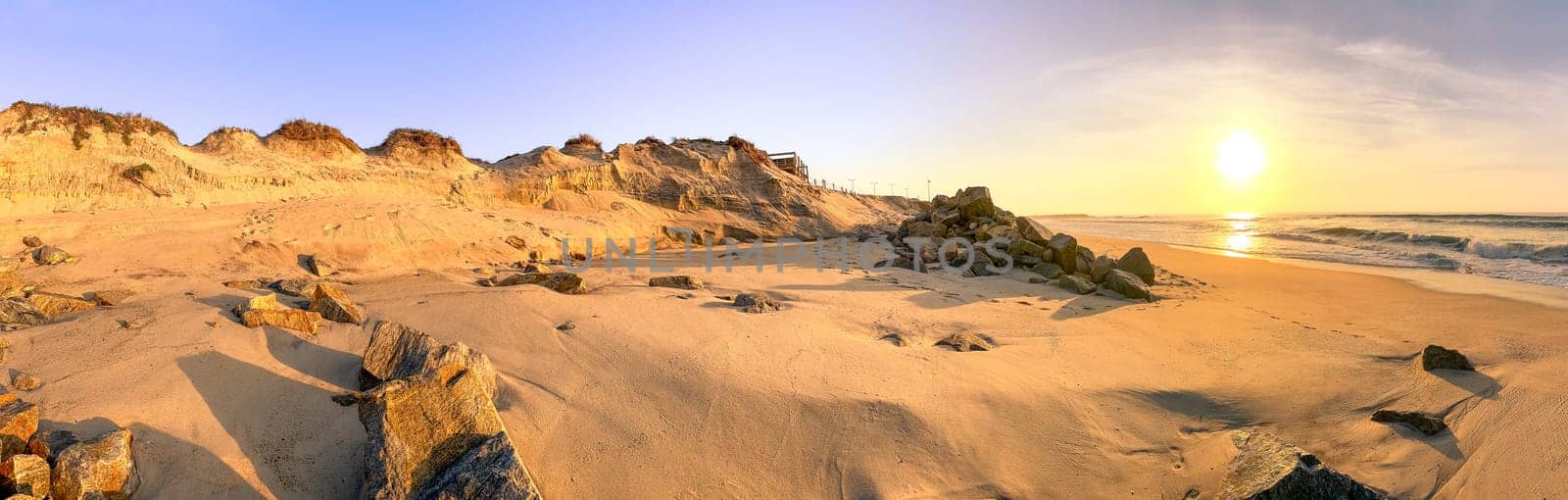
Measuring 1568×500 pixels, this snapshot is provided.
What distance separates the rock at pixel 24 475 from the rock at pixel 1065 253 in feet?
30.4

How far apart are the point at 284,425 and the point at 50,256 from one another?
5.45m

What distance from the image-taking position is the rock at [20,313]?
384 centimetres

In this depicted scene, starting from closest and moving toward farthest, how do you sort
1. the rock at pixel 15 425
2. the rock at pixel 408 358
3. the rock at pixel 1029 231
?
1. the rock at pixel 15 425
2. the rock at pixel 408 358
3. the rock at pixel 1029 231

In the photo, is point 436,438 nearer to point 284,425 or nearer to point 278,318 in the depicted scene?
point 284,425

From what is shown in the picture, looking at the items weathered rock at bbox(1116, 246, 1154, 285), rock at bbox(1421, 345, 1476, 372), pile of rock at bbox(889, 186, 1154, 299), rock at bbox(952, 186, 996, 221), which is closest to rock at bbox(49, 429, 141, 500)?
rock at bbox(1421, 345, 1476, 372)

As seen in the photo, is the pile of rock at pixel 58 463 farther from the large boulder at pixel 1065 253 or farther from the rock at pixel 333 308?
the large boulder at pixel 1065 253

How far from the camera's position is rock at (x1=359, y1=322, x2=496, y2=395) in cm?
322

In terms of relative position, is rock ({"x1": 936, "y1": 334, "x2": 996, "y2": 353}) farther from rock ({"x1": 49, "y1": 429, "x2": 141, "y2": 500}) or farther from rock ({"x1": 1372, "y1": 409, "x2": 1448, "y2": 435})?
rock ({"x1": 49, "y1": 429, "x2": 141, "y2": 500})

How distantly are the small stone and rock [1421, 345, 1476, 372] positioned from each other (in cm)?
480

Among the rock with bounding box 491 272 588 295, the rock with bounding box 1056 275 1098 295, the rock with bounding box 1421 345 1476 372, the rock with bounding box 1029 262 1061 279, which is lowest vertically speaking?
the rock with bounding box 1421 345 1476 372

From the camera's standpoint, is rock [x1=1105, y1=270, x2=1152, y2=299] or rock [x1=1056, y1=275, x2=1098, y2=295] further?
rock [x1=1056, y1=275, x2=1098, y2=295]

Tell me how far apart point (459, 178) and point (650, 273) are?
23.6 feet

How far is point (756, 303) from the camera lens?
5.52 metres

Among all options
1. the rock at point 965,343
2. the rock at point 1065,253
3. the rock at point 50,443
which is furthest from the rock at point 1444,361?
the rock at point 50,443
